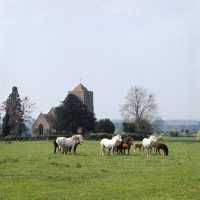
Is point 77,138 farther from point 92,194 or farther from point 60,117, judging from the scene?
point 60,117

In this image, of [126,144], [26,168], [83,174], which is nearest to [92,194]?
[83,174]

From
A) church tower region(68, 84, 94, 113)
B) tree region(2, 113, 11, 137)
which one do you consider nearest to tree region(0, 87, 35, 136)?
tree region(2, 113, 11, 137)

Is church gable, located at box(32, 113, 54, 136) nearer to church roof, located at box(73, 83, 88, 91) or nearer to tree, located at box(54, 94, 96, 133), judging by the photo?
tree, located at box(54, 94, 96, 133)

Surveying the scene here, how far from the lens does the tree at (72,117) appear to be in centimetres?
8881

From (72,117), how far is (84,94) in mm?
36010

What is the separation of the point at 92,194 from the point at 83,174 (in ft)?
14.7

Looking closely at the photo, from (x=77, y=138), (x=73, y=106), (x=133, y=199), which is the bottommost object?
(x=133, y=199)

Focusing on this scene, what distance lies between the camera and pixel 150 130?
79625 millimetres

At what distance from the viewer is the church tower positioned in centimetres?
12462

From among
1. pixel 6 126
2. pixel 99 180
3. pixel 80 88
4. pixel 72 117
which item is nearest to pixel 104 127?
pixel 72 117

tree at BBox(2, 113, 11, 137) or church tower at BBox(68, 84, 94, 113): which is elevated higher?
church tower at BBox(68, 84, 94, 113)

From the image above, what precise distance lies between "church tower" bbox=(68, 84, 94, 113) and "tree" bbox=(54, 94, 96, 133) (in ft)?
108

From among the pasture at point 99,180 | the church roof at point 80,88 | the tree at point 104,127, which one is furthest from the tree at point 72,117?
the pasture at point 99,180

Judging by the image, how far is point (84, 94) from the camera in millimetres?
124625
